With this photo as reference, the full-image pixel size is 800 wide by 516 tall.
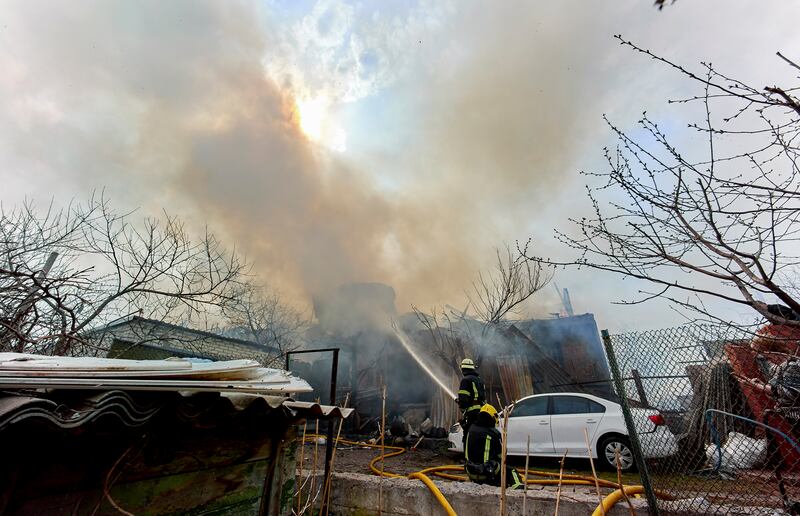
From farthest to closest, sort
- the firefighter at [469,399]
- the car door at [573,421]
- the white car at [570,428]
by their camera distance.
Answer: the car door at [573,421]
the white car at [570,428]
the firefighter at [469,399]

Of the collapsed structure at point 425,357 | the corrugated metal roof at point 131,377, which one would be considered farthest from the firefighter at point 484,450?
the collapsed structure at point 425,357

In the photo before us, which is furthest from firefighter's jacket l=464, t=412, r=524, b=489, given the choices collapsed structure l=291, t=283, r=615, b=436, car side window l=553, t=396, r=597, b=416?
collapsed structure l=291, t=283, r=615, b=436

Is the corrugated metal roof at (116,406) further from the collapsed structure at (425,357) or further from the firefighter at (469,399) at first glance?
the collapsed structure at (425,357)

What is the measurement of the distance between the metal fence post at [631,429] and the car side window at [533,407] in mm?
4419

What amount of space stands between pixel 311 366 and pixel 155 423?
14103 mm

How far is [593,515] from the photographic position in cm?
321

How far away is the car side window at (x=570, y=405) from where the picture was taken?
7004 millimetres

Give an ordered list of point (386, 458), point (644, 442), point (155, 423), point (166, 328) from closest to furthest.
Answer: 1. point (155, 423)
2. point (644, 442)
3. point (386, 458)
4. point (166, 328)

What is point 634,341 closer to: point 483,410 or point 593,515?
point 593,515

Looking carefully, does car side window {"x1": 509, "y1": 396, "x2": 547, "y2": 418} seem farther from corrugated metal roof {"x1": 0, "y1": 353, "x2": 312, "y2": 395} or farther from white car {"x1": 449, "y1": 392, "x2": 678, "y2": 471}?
corrugated metal roof {"x1": 0, "y1": 353, "x2": 312, "y2": 395}

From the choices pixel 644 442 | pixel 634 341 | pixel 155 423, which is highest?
pixel 634 341

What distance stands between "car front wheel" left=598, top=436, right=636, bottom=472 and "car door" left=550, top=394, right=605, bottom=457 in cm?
24

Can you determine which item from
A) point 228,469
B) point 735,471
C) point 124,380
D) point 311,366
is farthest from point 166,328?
point 735,471

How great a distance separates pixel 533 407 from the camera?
25.2ft
